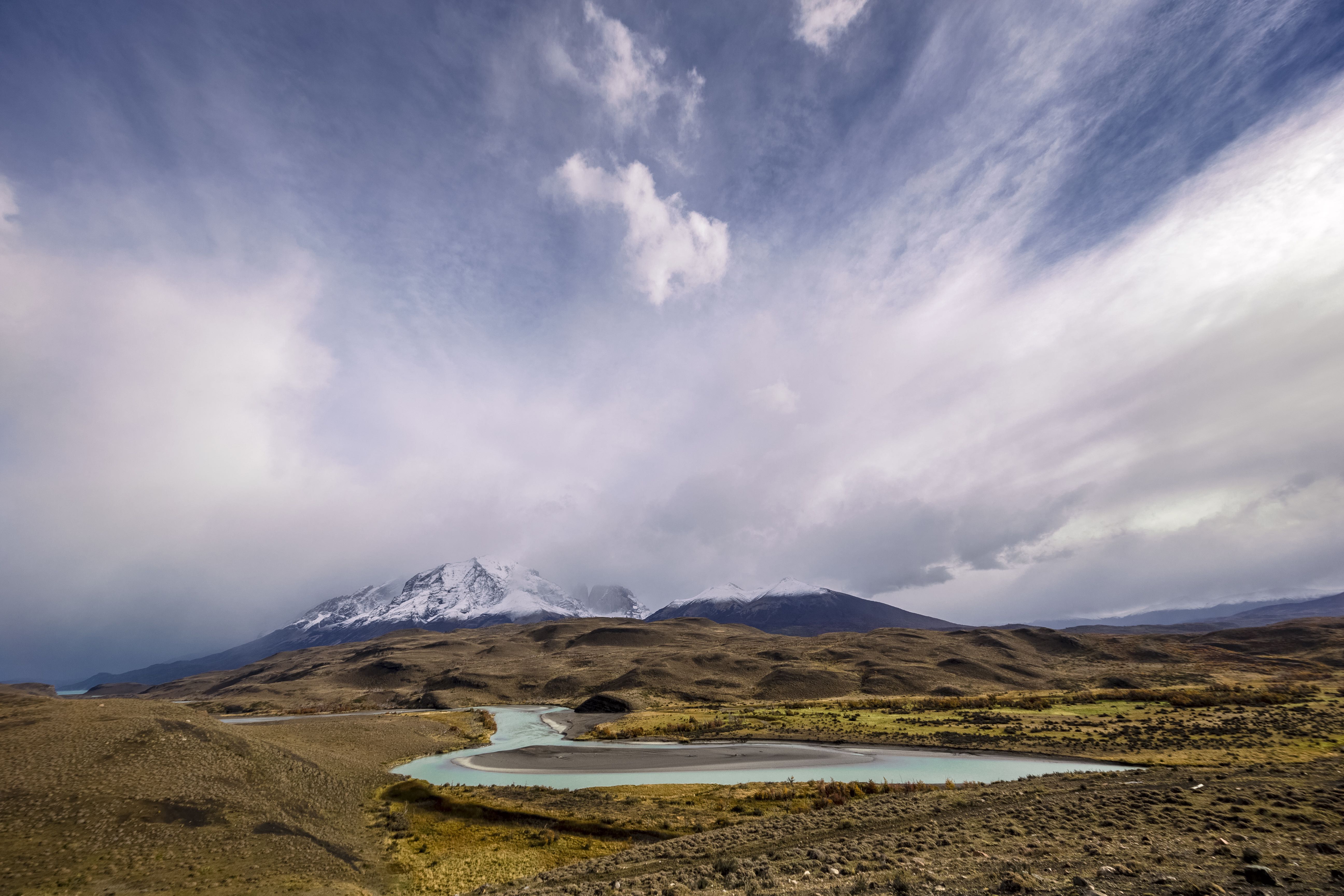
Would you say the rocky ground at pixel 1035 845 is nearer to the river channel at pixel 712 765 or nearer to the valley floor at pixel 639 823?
the valley floor at pixel 639 823

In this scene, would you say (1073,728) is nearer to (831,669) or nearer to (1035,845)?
(1035,845)

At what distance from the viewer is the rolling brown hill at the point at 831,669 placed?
120m

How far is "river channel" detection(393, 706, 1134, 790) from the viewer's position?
1762 inches

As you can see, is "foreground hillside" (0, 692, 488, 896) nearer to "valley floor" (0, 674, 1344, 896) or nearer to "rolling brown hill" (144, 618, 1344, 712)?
"valley floor" (0, 674, 1344, 896)

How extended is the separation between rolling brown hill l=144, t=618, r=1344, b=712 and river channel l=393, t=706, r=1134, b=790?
164ft

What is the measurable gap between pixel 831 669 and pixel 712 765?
91.8 meters

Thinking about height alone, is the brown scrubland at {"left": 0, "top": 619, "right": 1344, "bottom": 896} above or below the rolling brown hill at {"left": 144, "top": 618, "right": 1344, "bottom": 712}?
above

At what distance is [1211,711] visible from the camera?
6425 centimetres

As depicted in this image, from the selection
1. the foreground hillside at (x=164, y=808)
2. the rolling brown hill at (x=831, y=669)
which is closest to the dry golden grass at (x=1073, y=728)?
the rolling brown hill at (x=831, y=669)

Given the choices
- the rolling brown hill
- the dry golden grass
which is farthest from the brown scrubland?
the rolling brown hill

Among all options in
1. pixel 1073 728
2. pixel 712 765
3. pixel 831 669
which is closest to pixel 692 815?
pixel 712 765

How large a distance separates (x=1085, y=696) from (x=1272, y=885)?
3417 inches

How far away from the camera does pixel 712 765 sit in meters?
53.6

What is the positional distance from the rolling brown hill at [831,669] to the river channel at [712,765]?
50091mm
